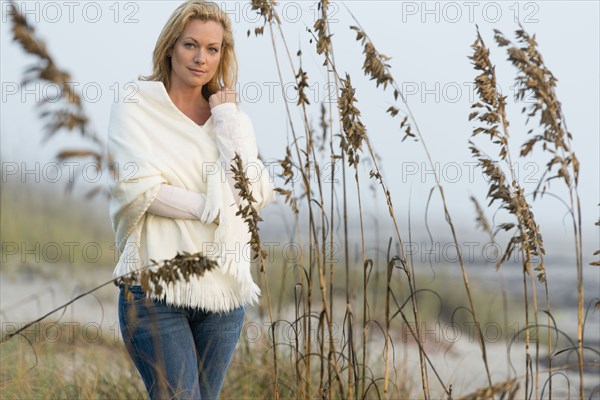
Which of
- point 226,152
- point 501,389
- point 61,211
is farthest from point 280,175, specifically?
point 61,211

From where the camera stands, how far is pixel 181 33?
2912 millimetres

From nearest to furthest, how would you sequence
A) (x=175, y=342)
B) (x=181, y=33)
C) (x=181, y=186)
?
(x=175, y=342), (x=181, y=186), (x=181, y=33)

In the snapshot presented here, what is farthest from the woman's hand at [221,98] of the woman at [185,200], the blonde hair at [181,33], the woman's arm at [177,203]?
the woman's arm at [177,203]

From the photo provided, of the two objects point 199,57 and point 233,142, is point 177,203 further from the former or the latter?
point 199,57

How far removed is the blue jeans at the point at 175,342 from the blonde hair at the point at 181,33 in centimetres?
81

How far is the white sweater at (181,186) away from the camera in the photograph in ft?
8.94

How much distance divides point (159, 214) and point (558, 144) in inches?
50.4

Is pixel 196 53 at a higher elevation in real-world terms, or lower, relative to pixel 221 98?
higher

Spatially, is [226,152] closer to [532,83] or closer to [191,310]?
[191,310]

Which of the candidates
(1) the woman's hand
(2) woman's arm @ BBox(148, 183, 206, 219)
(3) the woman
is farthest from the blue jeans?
(1) the woman's hand

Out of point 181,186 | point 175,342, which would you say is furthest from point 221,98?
point 175,342

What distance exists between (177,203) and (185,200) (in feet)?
0.10

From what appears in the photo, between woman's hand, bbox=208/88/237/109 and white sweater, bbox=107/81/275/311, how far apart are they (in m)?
0.06

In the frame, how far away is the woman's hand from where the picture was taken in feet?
9.69
